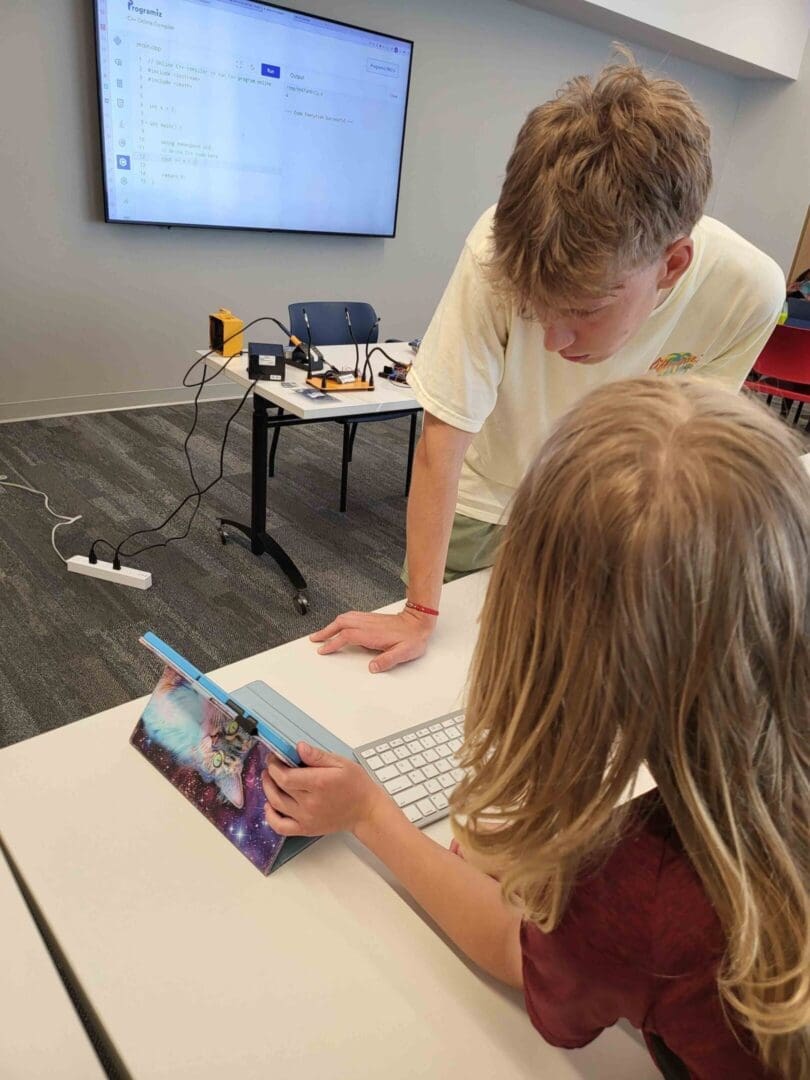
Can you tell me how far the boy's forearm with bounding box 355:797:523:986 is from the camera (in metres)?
0.65

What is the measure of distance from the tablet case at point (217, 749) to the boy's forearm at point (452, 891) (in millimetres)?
83

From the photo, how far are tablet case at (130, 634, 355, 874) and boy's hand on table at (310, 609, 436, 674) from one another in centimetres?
18

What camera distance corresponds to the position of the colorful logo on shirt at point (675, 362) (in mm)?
1261

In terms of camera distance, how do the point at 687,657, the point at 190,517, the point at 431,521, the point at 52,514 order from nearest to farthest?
the point at 687,657 → the point at 431,521 → the point at 52,514 → the point at 190,517

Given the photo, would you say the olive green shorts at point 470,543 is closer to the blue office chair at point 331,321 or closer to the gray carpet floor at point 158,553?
the gray carpet floor at point 158,553

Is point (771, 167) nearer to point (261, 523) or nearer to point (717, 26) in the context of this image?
point (717, 26)

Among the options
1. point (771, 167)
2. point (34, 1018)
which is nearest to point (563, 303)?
point (34, 1018)

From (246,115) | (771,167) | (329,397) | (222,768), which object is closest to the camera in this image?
(222,768)

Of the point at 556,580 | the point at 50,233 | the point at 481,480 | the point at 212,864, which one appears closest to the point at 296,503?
the point at 50,233

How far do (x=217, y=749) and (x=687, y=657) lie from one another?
504 mm

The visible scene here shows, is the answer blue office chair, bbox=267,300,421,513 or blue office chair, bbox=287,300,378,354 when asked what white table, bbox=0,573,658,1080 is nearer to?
blue office chair, bbox=267,300,421,513

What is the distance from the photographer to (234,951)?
0.64m

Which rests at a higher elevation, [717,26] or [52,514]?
[717,26]

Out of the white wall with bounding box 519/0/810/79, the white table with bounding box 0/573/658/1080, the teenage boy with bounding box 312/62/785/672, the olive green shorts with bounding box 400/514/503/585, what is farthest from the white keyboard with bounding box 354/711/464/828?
the white wall with bounding box 519/0/810/79
